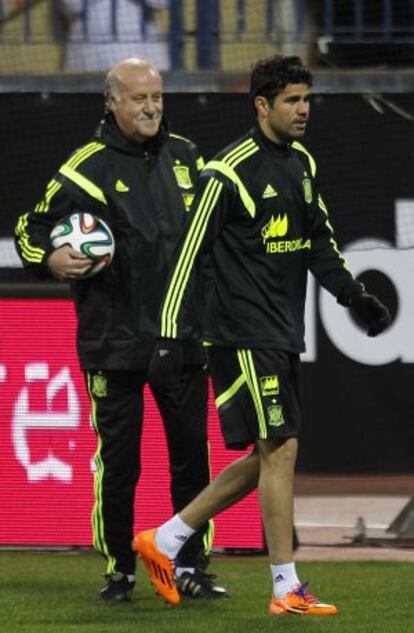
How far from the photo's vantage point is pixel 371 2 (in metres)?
11.2

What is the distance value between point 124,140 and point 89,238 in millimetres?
470

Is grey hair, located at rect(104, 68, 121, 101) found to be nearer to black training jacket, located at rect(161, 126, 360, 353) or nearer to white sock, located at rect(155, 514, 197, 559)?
black training jacket, located at rect(161, 126, 360, 353)

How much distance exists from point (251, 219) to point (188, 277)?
0.31m

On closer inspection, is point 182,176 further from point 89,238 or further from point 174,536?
point 174,536

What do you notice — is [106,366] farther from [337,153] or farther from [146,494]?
[337,153]

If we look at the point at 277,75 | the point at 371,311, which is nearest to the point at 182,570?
the point at 371,311

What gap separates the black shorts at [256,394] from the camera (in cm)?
670

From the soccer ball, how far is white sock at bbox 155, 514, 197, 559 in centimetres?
98

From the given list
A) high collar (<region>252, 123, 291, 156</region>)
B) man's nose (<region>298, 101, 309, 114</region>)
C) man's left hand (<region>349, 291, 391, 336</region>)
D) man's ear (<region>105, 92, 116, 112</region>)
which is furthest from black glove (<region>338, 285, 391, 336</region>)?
man's ear (<region>105, 92, 116, 112</region>)

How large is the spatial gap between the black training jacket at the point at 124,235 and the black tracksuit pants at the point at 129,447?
10cm

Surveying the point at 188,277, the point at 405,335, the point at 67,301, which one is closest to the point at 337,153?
the point at 405,335

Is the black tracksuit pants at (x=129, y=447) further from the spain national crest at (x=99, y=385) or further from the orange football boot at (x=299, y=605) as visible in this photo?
the orange football boot at (x=299, y=605)

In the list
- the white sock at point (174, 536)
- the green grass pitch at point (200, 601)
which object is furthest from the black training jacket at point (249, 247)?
the green grass pitch at point (200, 601)

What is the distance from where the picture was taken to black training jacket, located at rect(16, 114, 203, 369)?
7.18 metres
